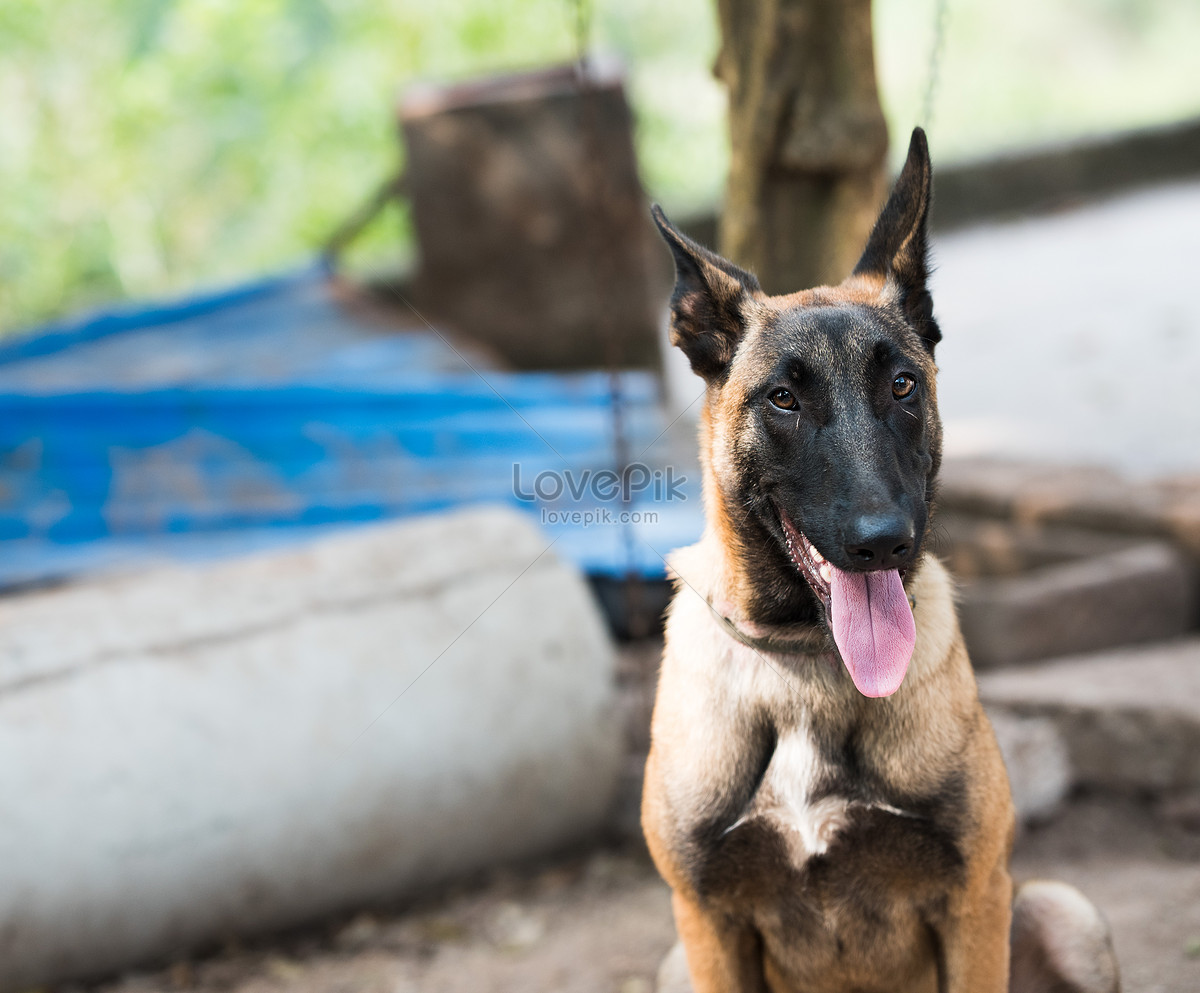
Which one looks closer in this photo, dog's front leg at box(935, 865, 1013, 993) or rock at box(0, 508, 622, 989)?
dog's front leg at box(935, 865, 1013, 993)

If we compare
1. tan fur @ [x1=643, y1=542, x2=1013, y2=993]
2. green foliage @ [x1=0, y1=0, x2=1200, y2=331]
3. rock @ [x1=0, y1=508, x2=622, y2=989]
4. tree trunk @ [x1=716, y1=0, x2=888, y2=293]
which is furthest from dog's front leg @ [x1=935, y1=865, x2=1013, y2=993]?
green foliage @ [x1=0, y1=0, x2=1200, y2=331]

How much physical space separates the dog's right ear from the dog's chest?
0.69 meters

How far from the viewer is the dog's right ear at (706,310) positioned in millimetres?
1989

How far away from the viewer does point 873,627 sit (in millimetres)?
1771

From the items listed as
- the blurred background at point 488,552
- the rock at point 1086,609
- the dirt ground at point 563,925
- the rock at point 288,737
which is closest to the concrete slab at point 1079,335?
the blurred background at point 488,552

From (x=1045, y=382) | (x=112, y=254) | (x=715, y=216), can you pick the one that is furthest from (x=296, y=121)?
(x=1045, y=382)

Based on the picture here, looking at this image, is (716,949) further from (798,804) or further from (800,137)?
(800,137)

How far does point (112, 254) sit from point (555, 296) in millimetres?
5274

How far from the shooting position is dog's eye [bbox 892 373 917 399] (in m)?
1.86

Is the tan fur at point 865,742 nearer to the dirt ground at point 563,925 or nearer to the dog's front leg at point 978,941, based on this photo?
the dog's front leg at point 978,941

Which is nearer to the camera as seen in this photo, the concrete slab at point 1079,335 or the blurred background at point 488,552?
the blurred background at point 488,552

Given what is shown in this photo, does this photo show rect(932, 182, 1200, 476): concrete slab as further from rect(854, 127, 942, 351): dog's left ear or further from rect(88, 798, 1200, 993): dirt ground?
rect(854, 127, 942, 351): dog's left ear

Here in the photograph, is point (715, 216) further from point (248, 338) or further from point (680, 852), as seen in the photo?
point (680, 852)

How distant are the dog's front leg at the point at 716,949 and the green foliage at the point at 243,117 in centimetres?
744
